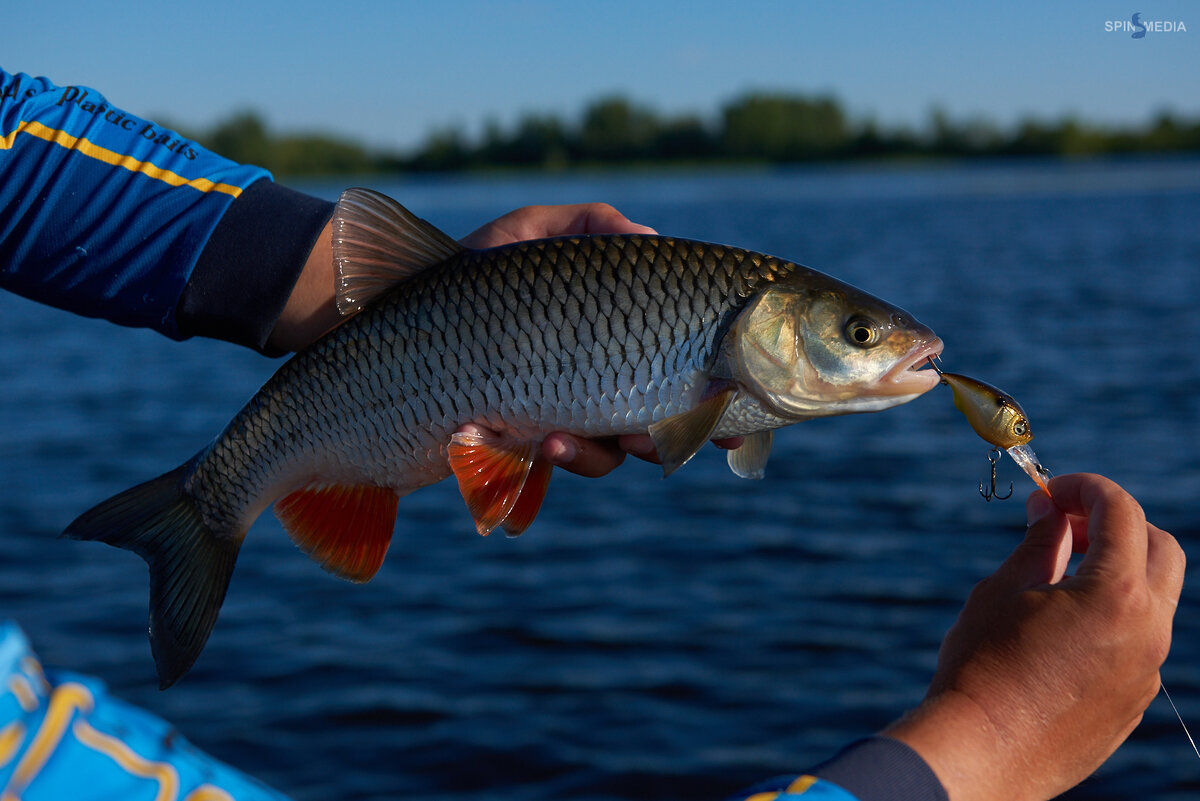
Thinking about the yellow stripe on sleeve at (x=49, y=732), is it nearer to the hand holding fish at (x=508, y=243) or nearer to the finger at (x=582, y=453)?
the hand holding fish at (x=508, y=243)

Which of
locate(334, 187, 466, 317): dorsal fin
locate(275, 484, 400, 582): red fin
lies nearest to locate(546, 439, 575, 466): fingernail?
locate(275, 484, 400, 582): red fin

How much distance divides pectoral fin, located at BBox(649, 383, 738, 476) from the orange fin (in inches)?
13.7

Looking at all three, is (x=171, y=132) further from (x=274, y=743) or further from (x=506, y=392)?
(x=274, y=743)

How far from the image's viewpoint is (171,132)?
3188 millimetres

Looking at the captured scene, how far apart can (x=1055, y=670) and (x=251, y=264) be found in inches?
86.1

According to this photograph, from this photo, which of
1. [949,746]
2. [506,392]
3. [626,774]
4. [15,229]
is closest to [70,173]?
[15,229]

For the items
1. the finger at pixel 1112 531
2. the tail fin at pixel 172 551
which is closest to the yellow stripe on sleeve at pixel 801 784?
the finger at pixel 1112 531

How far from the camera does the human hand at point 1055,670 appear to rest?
197 centimetres

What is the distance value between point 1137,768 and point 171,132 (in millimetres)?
6468

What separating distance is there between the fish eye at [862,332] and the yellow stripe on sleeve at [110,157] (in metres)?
1.66

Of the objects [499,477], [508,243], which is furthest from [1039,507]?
[508,243]

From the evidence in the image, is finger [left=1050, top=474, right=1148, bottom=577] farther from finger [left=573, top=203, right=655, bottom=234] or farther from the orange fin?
finger [left=573, top=203, right=655, bottom=234]

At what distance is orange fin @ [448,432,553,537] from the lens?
2699 millimetres

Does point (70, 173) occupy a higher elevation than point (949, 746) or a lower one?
higher
